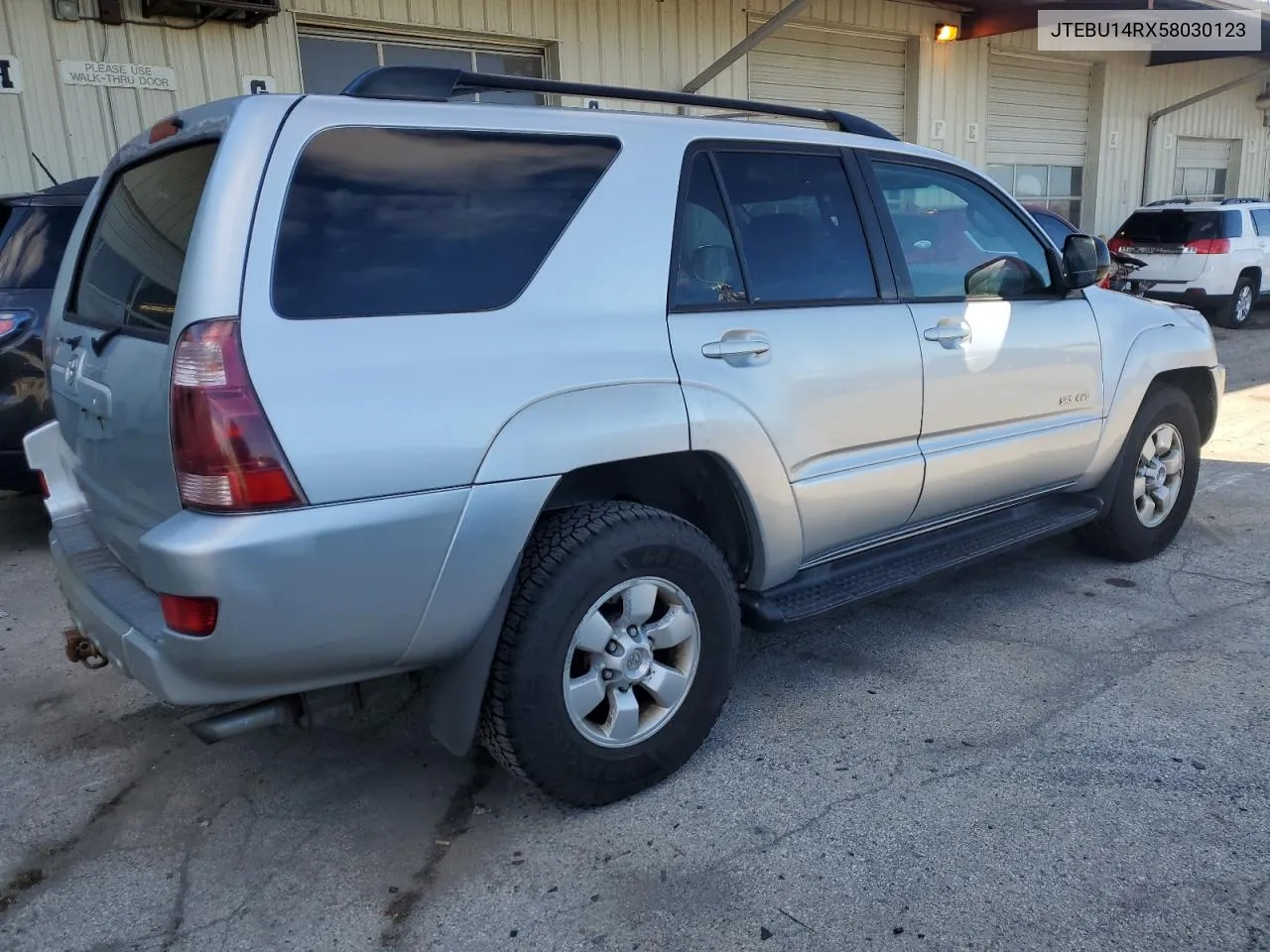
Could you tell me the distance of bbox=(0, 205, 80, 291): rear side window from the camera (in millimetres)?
5070

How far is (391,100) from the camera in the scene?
252 centimetres

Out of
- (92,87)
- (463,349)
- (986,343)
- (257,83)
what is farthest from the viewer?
(257,83)

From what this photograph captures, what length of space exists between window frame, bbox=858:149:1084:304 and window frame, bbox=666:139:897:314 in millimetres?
38

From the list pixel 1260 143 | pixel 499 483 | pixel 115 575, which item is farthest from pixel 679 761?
pixel 1260 143

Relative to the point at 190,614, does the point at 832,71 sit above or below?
above

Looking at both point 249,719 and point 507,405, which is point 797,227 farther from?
point 249,719

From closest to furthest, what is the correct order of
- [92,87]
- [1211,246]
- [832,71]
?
[92,87] < [832,71] < [1211,246]

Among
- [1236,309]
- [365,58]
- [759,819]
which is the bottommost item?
[759,819]

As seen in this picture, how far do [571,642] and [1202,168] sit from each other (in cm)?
2186

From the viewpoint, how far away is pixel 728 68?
11.4 m

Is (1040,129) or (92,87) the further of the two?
(1040,129)

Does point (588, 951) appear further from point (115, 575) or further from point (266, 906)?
point (115, 575)

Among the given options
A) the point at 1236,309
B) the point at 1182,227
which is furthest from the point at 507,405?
the point at 1236,309

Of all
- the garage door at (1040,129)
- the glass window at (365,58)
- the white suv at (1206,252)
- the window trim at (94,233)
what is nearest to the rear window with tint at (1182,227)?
the white suv at (1206,252)
